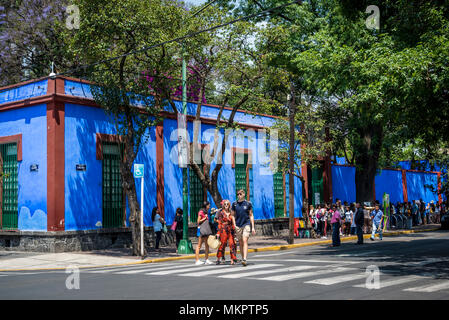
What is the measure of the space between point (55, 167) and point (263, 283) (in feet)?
39.6

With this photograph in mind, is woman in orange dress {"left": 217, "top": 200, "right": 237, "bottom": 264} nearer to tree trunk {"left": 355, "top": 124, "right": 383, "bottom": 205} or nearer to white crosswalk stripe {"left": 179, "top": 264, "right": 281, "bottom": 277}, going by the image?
white crosswalk stripe {"left": 179, "top": 264, "right": 281, "bottom": 277}

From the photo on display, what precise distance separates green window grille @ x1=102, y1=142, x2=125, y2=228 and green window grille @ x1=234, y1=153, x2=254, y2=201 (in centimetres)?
805

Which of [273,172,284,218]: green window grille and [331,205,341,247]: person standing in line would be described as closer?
[331,205,341,247]: person standing in line

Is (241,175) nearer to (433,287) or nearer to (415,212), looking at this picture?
(415,212)

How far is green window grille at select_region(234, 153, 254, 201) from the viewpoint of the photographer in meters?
28.1

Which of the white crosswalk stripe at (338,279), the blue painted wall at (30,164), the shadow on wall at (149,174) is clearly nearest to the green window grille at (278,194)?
the shadow on wall at (149,174)

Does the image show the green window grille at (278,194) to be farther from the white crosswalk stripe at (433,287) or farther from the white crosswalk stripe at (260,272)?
the white crosswalk stripe at (433,287)

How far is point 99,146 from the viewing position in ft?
68.7

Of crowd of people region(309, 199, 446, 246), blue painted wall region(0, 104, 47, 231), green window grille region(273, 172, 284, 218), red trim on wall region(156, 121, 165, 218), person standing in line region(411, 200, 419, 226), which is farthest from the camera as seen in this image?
person standing in line region(411, 200, 419, 226)

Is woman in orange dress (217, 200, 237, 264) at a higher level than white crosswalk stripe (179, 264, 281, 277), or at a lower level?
higher

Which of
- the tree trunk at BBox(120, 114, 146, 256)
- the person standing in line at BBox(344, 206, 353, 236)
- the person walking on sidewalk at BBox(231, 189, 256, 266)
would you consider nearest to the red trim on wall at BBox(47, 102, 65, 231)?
the tree trunk at BBox(120, 114, 146, 256)

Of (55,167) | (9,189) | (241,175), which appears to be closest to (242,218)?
(55,167)

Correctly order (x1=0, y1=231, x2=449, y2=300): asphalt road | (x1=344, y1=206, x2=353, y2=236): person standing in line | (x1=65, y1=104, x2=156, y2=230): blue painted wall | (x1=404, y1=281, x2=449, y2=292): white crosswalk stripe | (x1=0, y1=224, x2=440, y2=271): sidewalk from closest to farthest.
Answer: (x1=0, y1=231, x2=449, y2=300): asphalt road
(x1=404, y1=281, x2=449, y2=292): white crosswalk stripe
(x1=0, y1=224, x2=440, y2=271): sidewalk
(x1=65, y1=104, x2=156, y2=230): blue painted wall
(x1=344, y1=206, x2=353, y2=236): person standing in line

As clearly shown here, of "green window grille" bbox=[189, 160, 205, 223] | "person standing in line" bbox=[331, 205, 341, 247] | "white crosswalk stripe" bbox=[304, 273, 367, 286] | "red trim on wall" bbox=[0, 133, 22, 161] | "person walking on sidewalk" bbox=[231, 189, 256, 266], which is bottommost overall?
"white crosswalk stripe" bbox=[304, 273, 367, 286]
